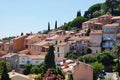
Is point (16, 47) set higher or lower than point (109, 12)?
lower

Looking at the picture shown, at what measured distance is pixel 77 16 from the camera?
9469 cm

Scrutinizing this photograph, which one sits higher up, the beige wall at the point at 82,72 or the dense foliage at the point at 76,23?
the dense foliage at the point at 76,23

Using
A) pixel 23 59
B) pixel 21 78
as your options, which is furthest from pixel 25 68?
pixel 21 78

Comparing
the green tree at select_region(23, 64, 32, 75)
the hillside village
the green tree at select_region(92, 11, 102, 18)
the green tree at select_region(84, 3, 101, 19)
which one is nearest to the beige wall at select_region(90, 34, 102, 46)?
the hillside village

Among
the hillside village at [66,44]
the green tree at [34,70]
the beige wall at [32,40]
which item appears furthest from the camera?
the beige wall at [32,40]

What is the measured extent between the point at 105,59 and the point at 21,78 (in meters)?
15.0

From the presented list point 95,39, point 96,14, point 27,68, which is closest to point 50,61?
point 27,68

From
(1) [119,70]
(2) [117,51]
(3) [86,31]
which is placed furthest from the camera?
(3) [86,31]

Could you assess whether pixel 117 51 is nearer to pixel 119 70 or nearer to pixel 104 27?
pixel 119 70

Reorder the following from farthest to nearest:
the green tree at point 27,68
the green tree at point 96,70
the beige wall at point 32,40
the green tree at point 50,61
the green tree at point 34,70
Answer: the beige wall at point 32,40 → the green tree at point 27,68 → the green tree at point 34,70 → the green tree at point 50,61 → the green tree at point 96,70

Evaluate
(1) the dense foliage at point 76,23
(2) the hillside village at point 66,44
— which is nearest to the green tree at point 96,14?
(1) the dense foliage at point 76,23

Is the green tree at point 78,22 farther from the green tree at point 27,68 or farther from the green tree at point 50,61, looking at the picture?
the green tree at point 50,61

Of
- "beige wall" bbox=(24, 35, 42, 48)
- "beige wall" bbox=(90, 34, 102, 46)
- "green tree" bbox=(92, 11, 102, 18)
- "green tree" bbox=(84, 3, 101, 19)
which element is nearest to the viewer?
"beige wall" bbox=(90, 34, 102, 46)

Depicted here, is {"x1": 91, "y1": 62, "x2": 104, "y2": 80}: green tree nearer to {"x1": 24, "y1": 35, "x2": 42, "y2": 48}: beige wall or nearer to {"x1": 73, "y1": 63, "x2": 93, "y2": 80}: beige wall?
{"x1": 73, "y1": 63, "x2": 93, "y2": 80}: beige wall
